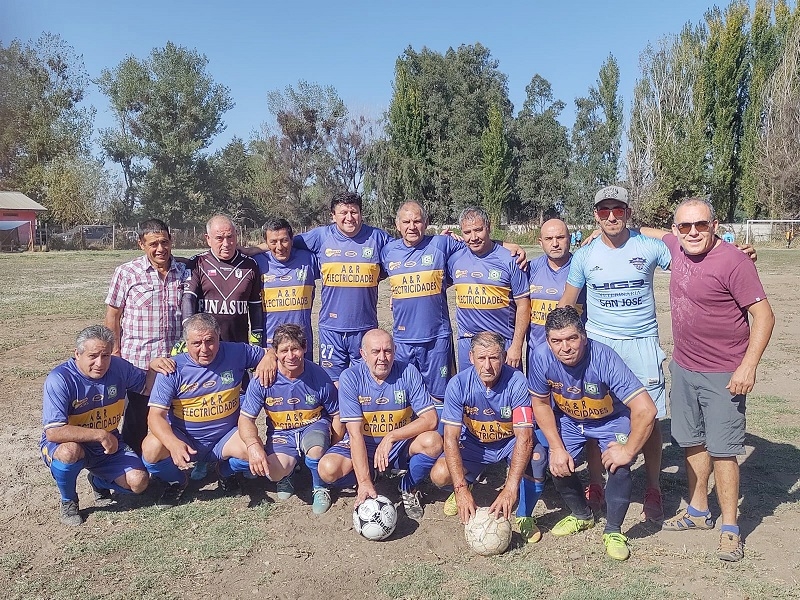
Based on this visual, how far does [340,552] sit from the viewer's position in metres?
4.10

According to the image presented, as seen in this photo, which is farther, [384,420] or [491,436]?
[384,420]

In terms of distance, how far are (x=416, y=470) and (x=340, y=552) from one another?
0.83 m

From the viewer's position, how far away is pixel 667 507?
4.71 metres

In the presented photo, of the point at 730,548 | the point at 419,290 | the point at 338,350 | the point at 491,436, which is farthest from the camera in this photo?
the point at 338,350

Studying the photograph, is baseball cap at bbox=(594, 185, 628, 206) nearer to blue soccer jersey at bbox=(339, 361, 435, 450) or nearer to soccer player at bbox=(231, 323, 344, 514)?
blue soccer jersey at bbox=(339, 361, 435, 450)

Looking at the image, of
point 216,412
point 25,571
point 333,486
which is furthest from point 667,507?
point 25,571

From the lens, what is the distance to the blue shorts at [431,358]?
216 inches

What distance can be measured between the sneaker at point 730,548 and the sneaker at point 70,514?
13.9 ft

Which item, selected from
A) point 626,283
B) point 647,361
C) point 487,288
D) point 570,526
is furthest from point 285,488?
point 626,283

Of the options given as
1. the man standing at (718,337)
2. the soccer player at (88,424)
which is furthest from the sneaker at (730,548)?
the soccer player at (88,424)

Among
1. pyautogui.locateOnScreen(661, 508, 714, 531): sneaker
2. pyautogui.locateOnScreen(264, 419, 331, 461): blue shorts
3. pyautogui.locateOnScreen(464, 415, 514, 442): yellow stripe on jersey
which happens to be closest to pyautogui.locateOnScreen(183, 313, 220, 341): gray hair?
pyautogui.locateOnScreen(264, 419, 331, 461): blue shorts

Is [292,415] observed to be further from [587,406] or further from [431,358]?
[587,406]

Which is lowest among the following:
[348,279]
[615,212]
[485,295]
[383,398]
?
[383,398]

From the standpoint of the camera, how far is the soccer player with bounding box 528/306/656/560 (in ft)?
13.2
